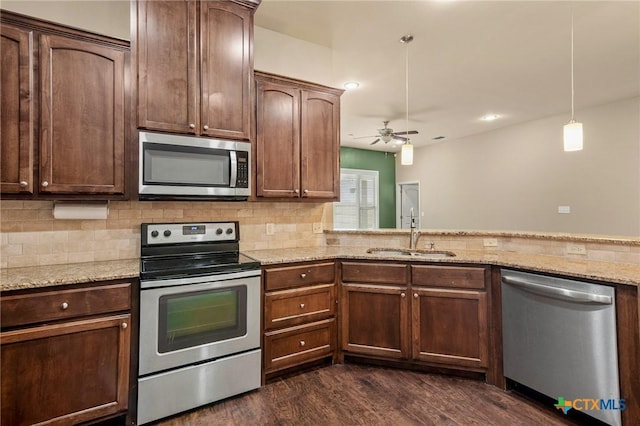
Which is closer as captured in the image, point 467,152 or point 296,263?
point 296,263

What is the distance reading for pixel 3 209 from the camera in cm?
197

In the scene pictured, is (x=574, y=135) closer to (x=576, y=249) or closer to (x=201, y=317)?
(x=576, y=249)

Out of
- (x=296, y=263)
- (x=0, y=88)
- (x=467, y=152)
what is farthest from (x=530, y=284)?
(x=467, y=152)

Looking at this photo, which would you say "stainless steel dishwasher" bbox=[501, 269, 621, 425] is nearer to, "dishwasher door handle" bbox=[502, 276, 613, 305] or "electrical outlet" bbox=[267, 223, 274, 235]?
"dishwasher door handle" bbox=[502, 276, 613, 305]

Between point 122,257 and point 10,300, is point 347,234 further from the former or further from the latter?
point 10,300

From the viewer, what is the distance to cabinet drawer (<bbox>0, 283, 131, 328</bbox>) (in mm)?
1557

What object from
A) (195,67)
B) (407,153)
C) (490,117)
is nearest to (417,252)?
(407,153)

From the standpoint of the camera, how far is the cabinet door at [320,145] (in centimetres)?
277

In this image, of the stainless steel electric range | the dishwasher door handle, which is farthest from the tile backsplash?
the dishwasher door handle

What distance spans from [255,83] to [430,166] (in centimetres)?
641

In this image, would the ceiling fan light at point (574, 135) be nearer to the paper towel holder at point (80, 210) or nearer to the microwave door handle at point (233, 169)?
the microwave door handle at point (233, 169)

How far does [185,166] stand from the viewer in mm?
2160

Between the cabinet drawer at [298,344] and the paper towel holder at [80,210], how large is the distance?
4.68 feet

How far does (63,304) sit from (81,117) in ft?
3.59
